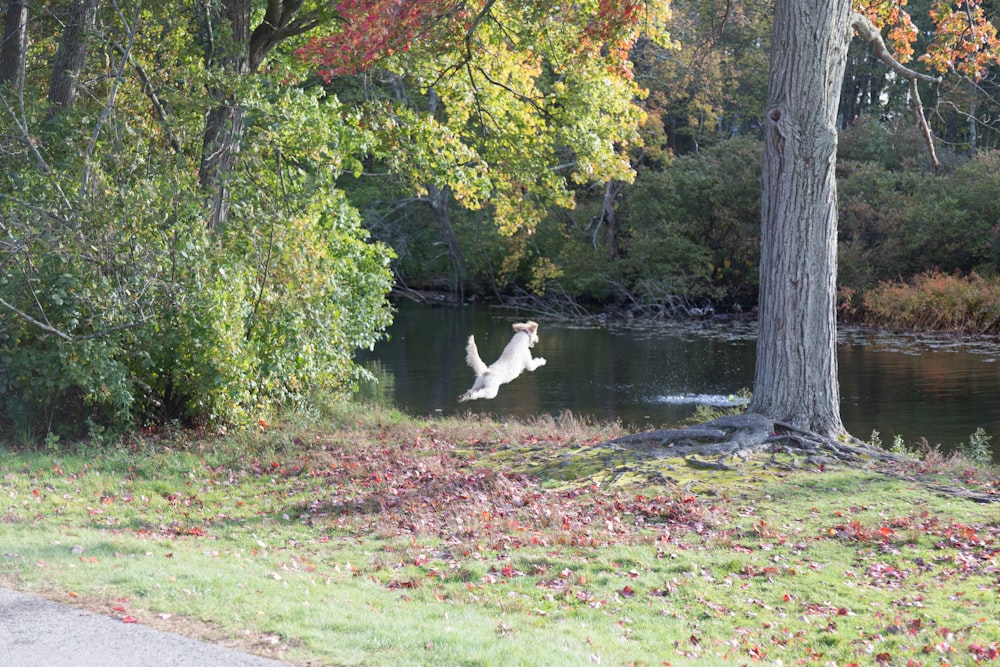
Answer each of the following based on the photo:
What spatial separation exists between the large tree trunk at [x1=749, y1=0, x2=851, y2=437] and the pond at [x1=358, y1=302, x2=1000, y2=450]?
19.4 ft

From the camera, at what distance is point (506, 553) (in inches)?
344

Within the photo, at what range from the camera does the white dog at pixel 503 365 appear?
12.6 metres

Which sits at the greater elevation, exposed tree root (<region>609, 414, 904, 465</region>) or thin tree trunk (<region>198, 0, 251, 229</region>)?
thin tree trunk (<region>198, 0, 251, 229</region>)

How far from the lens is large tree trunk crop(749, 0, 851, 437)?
Result: 12273mm

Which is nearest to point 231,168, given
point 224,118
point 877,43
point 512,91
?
point 224,118

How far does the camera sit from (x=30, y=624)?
5906 millimetres

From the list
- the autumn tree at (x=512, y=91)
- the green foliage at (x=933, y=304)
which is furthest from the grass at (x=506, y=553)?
the green foliage at (x=933, y=304)

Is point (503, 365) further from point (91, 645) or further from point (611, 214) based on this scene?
point (611, 214)

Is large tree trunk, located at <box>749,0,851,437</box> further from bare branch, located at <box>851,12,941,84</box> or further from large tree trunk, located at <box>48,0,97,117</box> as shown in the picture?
large tree trunk, located at <box>48,0,97,117</box>

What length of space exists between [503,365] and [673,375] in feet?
46.0

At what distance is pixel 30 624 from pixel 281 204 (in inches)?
429

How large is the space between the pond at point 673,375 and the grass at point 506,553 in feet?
25.3

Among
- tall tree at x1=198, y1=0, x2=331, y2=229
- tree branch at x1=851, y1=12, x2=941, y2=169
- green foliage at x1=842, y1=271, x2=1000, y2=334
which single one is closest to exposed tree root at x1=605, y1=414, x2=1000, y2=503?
tree branch at x1=851, y1=12, x2=941, y2=169

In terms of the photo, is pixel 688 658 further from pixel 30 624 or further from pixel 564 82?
pixel 564 82
